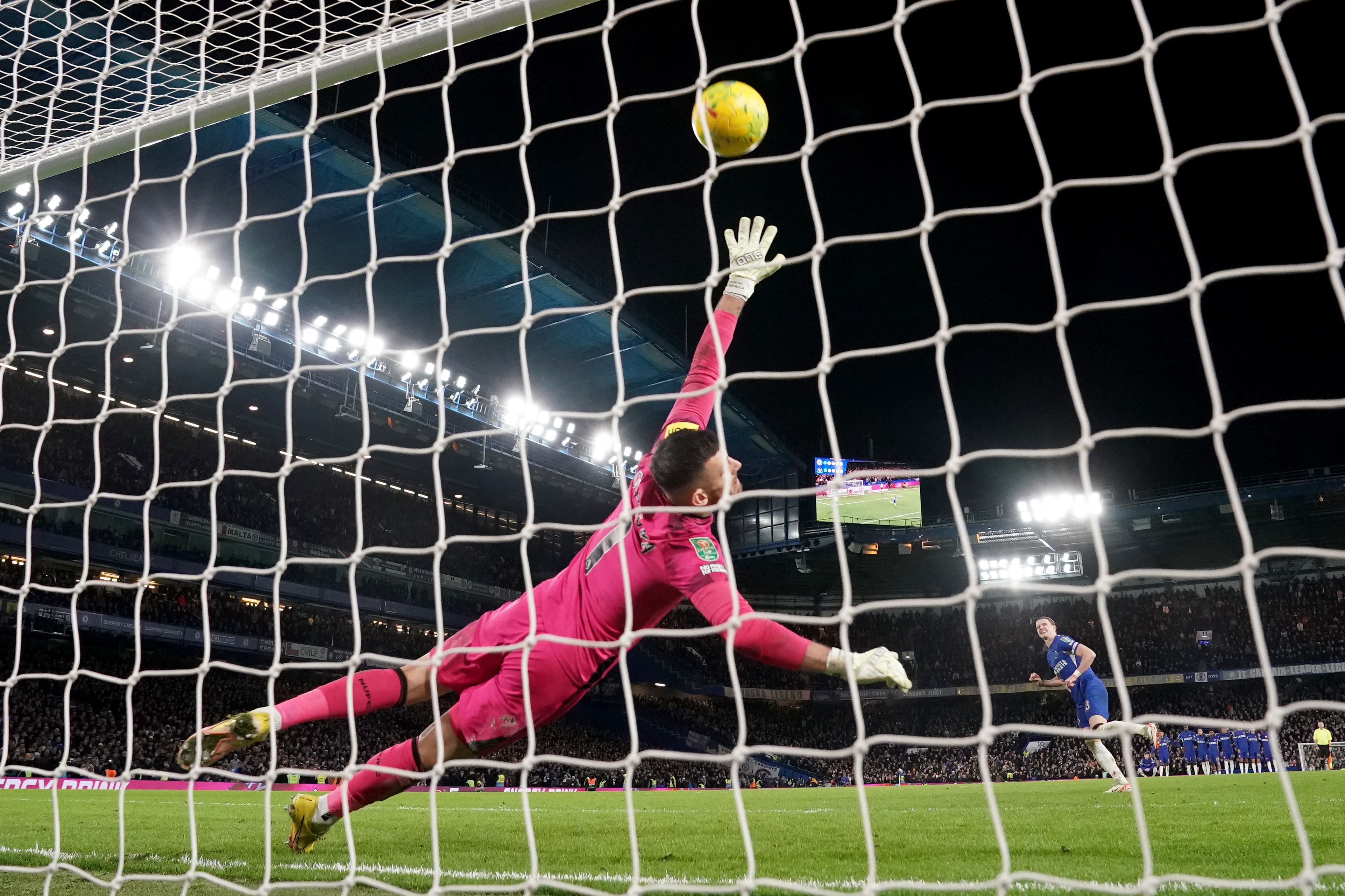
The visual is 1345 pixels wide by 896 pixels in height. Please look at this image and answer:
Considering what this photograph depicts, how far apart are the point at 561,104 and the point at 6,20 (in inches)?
424

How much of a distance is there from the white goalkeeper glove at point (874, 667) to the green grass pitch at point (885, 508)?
25.4 metres

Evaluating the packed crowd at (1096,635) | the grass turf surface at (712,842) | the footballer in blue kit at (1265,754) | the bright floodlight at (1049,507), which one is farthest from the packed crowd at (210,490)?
the footballer in blue kit at (1265,754)

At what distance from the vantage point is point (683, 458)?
10.7ft

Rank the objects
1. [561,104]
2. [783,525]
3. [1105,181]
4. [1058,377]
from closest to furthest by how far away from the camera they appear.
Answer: [1105,181], [561,104], [1058,377], [783,525]

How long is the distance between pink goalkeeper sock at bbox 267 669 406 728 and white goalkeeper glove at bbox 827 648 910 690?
170 centimetres

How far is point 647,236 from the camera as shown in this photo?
2045cm

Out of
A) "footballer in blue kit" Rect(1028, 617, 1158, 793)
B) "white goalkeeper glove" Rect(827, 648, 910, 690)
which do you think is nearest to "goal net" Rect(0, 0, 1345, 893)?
"white goalkeeper glove" Rect(827, 648, 910, 690)

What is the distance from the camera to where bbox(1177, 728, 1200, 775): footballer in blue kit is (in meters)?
23.6

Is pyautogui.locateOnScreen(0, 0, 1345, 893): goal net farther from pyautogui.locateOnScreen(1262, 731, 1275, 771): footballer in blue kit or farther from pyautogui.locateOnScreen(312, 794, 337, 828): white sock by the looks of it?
pyautogui.locateOnScreen(1262, 731, 1275, 771): footballer in blue kit

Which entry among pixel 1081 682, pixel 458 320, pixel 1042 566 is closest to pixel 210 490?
pixel 458 320

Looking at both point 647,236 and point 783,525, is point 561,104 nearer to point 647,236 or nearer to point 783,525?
point 647,236

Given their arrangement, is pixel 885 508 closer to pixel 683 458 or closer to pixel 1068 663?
pixel 1068 663

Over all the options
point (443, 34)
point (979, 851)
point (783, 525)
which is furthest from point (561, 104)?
point (783, 525)

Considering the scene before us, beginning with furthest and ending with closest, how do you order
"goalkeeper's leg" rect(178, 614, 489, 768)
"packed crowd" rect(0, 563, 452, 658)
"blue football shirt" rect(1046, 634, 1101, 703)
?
"packed crowd" rect(0, 563, 452, 658)
"blue football shirt" rect(1046, 634, 1101, 703)
"goalkeeper's leg" rect(178, 614, 489, 768)
